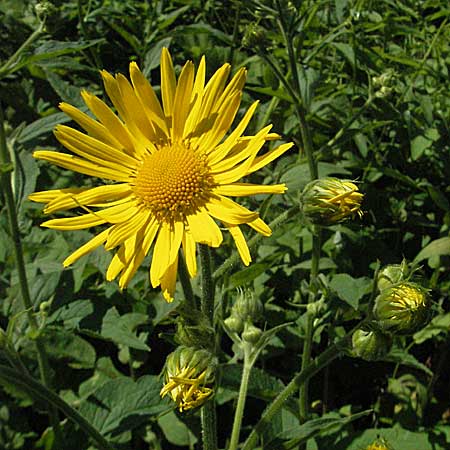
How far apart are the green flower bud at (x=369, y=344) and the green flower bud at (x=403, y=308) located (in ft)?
0.19

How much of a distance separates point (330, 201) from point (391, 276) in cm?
35

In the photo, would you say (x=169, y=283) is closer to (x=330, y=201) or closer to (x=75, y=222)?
(x=75, y=222)

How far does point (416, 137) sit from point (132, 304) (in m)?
1.67

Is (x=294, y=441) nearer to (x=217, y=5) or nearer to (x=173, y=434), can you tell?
(x=173, y=434)

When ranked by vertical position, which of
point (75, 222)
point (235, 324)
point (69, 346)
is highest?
point (75, 222)

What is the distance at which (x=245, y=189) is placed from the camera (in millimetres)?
2152

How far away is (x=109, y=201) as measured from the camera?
2.40 metres

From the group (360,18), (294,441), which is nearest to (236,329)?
(294,441)

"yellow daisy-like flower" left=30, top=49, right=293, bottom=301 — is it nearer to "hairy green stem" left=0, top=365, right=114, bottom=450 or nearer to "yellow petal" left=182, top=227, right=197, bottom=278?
"yellow petal" left=182, top=227, right=197, bottom=278

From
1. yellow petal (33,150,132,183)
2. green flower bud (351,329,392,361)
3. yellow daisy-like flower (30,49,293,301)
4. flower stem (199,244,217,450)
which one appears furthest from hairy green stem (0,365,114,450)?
green flower bud (351,329,392,361)

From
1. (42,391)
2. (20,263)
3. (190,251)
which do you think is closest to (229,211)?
(190,251)

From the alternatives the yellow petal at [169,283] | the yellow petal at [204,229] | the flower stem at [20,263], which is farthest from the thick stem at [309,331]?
the flower stem at [20,263]

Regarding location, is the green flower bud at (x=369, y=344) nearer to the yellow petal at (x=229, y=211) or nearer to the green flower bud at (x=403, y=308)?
the green flower bud at (x=403, y=308)

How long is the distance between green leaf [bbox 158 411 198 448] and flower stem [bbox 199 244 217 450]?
0.87 metres
